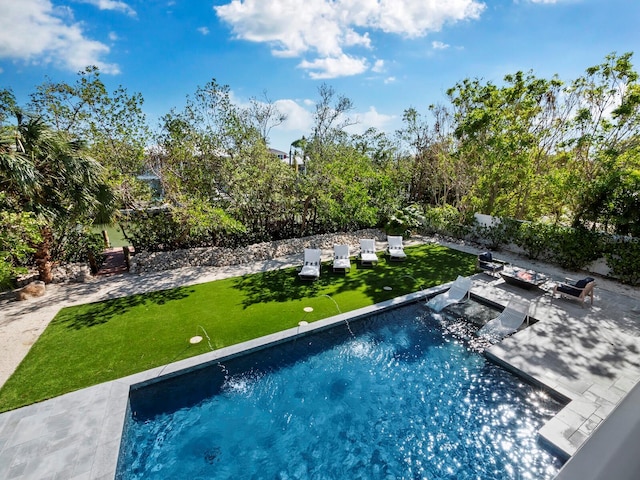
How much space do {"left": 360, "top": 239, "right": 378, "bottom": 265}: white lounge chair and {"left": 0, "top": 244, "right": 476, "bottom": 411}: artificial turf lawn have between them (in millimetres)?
354

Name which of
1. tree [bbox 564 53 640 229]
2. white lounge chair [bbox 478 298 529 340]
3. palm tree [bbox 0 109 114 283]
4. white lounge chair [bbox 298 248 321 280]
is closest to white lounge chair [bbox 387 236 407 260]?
white lounge chair [bbox 298 248 321 280]

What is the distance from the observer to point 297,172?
1558cm

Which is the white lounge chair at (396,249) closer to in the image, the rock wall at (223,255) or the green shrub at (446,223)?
the rock wall at (223,255)

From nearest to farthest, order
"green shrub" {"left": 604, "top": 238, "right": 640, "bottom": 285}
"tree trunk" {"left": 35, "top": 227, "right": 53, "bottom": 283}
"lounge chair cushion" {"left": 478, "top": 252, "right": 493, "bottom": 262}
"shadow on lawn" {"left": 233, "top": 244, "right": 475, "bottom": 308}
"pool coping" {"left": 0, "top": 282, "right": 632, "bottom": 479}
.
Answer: "pool coping" {"left": 0, "top": 282, "right": 632, "bottom": 479} < "shadow on lawn" {"left": 233, "top": 244, "right": 475, "bottom": 308} < "tree trunk" {"left": 35, "top": 227, "right": 53, "bottom": 283} < "green shrub" {"left": 604, "top": 238, "right": 640, "bottom": 285} < "lounge chair cushion" {"left": 478, "top": 252, "right": 493, "bottom": 262}

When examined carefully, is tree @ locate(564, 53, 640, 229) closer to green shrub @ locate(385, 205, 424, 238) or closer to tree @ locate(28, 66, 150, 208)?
green shrub @ locate(385, 205, 424, 238)

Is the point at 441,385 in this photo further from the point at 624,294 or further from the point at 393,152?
the point at 393,152

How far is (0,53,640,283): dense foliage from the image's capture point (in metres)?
11.3

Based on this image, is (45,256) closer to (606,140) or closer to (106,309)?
(106,309)

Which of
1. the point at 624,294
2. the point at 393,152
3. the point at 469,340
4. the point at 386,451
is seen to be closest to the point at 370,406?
the point at 386,451

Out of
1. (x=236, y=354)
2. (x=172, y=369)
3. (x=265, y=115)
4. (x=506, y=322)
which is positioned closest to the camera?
(x=172, y=369)

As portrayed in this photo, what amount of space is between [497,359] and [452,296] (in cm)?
307

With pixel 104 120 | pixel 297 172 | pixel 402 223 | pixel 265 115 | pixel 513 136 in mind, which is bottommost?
pixel 402 223

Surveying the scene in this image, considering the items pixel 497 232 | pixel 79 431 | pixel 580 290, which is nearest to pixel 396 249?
pixel 497 232

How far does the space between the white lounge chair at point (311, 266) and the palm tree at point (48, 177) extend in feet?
25.4
